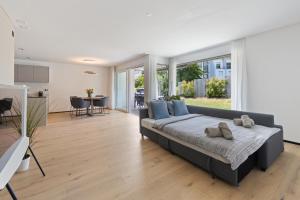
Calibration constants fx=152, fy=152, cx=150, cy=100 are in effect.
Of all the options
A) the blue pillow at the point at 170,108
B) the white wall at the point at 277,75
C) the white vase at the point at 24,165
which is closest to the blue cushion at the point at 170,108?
the blue pillow at the point at 170,108

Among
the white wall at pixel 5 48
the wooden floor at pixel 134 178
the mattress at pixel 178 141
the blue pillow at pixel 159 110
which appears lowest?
the wooden floor at pixel 134 178

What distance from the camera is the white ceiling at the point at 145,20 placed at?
93.4 inches

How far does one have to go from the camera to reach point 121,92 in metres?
8.17

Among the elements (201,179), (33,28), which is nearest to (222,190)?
(201,179)

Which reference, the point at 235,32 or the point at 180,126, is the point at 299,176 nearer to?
the point at 180,126

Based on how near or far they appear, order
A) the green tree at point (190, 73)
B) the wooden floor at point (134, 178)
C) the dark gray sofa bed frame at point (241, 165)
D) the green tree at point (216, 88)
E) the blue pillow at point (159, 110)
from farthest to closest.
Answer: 1. the green tree at point (190, 73)
2. the green tree at point (216, 88)
3. the blue pillow at point (159, 110)
4. the dark gray sofa bed frame at point (241, 165)
5. the wooden floor at point (134, 178)

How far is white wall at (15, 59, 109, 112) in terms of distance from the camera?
7158 mm

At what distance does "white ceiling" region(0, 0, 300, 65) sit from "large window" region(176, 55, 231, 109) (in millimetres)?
908

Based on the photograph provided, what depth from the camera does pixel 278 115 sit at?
3.38 meters

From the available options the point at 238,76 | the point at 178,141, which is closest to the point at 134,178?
the point at 178,141

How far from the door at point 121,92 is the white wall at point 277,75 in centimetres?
537

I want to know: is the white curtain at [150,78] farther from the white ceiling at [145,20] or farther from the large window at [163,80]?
the white ceiling at [145,20]

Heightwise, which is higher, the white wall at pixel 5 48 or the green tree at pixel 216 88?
the white wall at pixel 5 48

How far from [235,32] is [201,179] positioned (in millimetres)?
3228
